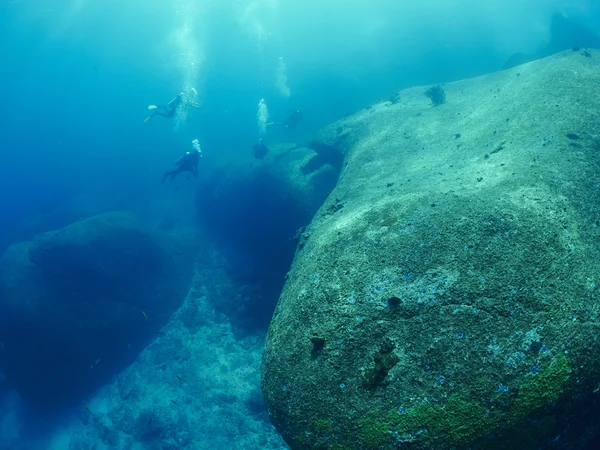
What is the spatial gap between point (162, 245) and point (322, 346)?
60.8 feet

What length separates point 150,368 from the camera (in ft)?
49.2

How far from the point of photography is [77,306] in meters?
16.5

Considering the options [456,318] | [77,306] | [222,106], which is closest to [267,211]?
[77,306]

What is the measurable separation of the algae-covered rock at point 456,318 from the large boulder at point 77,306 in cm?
1503

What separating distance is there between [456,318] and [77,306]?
19.0m

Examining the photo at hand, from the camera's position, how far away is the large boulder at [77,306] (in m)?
15.7

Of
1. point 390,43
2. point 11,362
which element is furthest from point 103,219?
point 390,43

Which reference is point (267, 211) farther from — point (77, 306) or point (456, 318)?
point (456, 318)

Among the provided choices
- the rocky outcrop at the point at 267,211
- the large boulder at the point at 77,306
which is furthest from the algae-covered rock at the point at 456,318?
the large boulder at the point at 77,306

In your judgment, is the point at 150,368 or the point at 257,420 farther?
the point at 150,368

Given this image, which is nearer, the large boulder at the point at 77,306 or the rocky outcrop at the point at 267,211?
the rocky outcrop at the point at 267,211

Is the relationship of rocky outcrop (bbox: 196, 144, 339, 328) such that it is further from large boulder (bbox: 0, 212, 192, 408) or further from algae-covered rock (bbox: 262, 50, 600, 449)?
algae-covered rock (bbox: 262, 50, 600, 449)

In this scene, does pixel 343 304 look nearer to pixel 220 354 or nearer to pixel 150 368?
pixel 220 354

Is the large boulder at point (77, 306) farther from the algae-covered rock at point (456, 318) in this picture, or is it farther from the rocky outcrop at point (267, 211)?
the algae-covered rock at point (456, 318)
